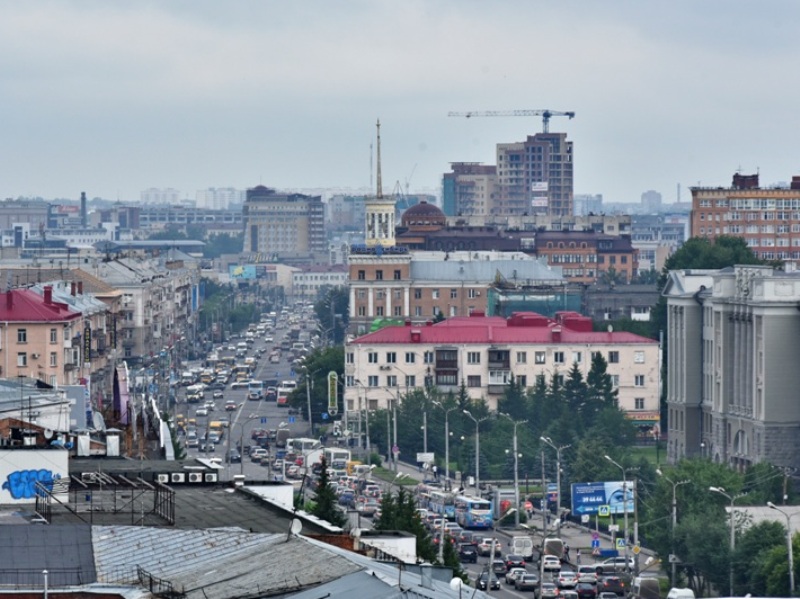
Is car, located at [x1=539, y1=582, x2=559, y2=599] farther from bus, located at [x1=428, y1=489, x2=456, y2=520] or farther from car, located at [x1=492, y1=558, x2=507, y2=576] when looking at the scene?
bus, located at [x1=428, y1=489, x2=456, y2=520]

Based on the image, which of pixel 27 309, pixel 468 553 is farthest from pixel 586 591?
pixel 27 309

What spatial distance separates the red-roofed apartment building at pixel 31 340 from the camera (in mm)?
132375

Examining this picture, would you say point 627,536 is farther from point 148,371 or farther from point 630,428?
point 148,371

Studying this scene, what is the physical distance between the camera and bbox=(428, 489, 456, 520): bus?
104m

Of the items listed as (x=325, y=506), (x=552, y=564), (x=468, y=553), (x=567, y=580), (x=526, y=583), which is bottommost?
(x=468, y=553)

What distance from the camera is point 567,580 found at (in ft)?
268

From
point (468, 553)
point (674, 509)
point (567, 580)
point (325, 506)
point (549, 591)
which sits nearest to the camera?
point (325, 506)

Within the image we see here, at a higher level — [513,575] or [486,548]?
[513,575]

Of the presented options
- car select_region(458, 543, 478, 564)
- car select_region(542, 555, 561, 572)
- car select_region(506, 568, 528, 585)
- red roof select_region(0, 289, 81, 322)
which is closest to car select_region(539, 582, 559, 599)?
car select_region(506, 568, 528, 585)

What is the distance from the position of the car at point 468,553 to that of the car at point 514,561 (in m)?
1.31

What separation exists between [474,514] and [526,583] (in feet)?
64.7

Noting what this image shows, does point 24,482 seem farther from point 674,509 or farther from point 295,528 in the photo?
point 674,509

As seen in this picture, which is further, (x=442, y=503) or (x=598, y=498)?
(x=442, y=503)

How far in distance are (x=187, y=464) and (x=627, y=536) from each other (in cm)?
3514
